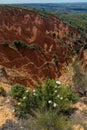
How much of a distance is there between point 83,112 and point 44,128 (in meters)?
2.12

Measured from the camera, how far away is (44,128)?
686 cm

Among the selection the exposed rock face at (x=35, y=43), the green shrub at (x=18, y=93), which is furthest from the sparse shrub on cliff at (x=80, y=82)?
the exposed rock face at (x=35, y=43)

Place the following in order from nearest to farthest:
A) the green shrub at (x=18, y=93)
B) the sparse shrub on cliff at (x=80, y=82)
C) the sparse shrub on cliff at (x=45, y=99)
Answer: the sparse shrub on cliff at (x=45, y=99) < the green shrub at (x=18, y=93) < the sparse shrub on cliff at (x=80, y=82)

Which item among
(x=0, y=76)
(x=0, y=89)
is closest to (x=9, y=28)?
(x=0, y=76)

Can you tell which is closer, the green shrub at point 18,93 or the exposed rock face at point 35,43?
the green shrub at point 18,93

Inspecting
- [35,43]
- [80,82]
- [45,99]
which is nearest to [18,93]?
[45,99]

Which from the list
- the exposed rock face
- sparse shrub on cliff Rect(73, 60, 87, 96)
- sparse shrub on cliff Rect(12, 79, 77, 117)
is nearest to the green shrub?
sparse shrub on cliff Rect(12, 79, 77, 117)

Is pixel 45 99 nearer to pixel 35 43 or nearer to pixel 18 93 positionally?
pixel 18 93

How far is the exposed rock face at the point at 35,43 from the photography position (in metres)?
26.9

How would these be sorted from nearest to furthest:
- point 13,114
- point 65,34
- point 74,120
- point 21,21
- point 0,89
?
point 74,120, point 13,114, point 0,89, point 21,21, point 65,34

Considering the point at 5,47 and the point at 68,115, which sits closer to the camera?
the point at 68,115

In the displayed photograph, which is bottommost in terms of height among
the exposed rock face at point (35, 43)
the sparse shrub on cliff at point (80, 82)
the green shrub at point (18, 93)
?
the exposed rock face at point (35, 43)

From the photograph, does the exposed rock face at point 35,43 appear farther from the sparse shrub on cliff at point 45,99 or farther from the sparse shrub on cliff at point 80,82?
the sparse shrub on cliff at point 45,99

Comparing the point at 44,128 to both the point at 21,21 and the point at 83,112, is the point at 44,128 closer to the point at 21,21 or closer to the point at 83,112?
the point at 83,112
